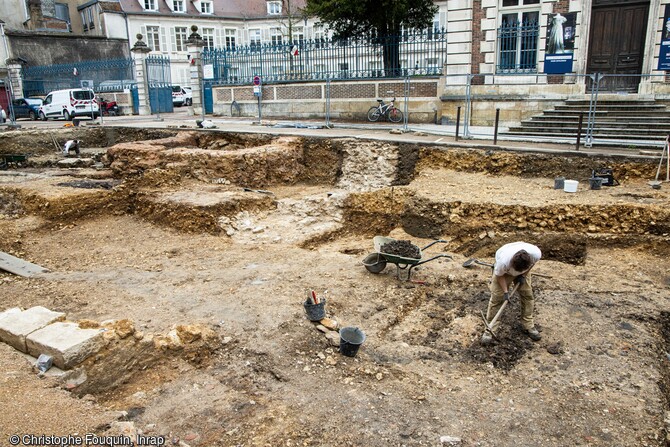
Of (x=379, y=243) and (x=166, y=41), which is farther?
(x=166, y=41)

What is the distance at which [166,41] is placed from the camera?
147 ft

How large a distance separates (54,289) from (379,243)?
4.85 m

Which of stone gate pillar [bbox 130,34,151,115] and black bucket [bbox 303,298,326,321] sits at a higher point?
stone gate pillar [bbox 130,34,151,115]

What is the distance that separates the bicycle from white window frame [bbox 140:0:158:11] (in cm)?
3401

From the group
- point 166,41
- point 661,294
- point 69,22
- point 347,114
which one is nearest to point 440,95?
point 347,114

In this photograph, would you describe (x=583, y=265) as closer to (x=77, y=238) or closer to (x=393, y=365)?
(x=393, y=365)

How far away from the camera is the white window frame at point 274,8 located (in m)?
47.5

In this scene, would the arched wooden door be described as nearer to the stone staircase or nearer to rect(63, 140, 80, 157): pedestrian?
the stone staircase

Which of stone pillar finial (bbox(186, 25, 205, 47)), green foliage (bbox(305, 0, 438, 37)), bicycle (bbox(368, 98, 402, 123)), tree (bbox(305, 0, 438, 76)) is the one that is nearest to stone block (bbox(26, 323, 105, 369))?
bicycle (bbox(368, 98, 402, 123))

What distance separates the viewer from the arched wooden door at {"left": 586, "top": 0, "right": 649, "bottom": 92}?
15453mm

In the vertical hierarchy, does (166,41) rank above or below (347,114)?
above

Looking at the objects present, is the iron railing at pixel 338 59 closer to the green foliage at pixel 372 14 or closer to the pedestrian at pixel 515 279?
the green foliage at pixel 372 14

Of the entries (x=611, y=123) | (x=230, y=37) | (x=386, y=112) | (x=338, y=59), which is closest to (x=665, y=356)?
(x=611, y=123)

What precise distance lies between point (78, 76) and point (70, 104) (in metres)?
5.19
